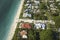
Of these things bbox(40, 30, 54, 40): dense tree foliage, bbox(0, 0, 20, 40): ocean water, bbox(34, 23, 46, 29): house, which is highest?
bbox(0, 0, 20, 40): ocean water

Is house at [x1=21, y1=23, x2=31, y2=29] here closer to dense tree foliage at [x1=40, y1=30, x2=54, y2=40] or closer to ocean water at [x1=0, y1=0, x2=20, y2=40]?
ocean water at [x1=0, y1=0, x2=20, y2=40]

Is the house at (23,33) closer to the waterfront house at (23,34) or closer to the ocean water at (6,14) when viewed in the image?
the waterfront house at (23,34)

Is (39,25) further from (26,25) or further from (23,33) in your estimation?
(23,33)

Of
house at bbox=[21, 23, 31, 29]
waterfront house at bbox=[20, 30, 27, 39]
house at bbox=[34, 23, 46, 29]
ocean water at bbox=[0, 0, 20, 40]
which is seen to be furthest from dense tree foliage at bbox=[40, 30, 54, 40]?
ocean water at bbox=[0, 0, 20, 40]

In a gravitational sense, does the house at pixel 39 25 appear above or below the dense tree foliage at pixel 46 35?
above

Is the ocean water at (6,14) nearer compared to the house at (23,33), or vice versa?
the house at (23,33)

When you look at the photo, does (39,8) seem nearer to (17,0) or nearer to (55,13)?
(55,13)

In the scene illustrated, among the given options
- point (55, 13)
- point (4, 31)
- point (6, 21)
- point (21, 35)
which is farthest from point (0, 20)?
point (55, 13)

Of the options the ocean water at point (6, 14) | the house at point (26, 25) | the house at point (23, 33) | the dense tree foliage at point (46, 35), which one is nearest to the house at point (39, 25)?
the house at point (26, 25)

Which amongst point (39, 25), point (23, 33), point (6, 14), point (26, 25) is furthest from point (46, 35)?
point (6, 14)
